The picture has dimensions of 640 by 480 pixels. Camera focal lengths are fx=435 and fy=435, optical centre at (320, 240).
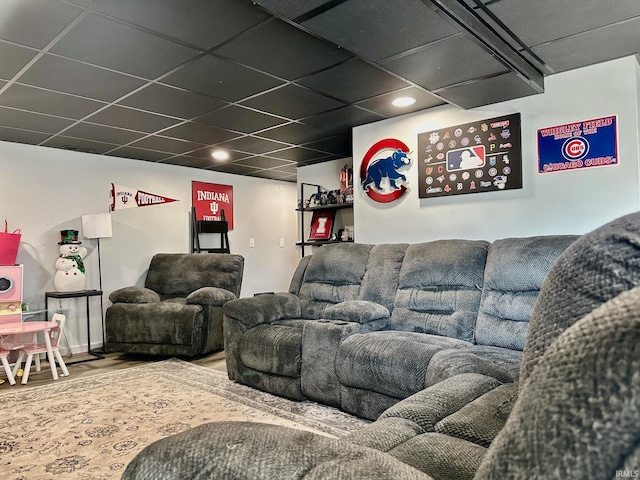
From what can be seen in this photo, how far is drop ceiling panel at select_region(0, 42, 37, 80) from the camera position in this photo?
98.3 inches

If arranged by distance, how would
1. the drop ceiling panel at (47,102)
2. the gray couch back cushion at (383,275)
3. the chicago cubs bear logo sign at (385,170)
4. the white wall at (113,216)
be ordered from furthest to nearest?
the white wall at (113,216) → the chicago cubs bear logo sign at (385,170) → the gray couch back cushion at (383,275) → the drop ceiling panel at (47,102)

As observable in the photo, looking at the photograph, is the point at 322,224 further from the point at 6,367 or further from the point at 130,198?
the point at 6,367

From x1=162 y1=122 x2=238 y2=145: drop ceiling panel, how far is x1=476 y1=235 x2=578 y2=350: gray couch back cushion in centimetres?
Result: 285

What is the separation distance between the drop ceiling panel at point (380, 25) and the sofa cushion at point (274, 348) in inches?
74.1


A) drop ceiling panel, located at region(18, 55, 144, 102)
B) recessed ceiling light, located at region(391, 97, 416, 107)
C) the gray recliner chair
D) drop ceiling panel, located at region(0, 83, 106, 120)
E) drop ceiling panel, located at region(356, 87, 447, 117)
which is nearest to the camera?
drop ceiling panel, located at region(18, 55, 144, 102)

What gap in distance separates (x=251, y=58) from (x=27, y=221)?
3.29m

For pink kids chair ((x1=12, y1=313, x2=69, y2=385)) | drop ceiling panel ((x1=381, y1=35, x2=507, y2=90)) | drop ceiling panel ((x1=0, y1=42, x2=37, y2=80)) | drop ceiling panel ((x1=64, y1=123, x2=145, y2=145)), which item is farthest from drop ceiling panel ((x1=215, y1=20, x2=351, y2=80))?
pink kids chair ((x1=12, y1=313, x2=69, y2=385))

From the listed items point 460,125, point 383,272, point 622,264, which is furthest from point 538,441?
point 460,125

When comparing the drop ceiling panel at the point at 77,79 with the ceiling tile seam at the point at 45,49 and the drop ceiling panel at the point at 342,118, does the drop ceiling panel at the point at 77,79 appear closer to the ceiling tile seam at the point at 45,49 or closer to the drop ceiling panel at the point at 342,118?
the ceiling tile seam at the point at 45,49

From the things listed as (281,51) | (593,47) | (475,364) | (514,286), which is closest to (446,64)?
(593,47)

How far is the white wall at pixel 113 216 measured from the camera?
177 inches

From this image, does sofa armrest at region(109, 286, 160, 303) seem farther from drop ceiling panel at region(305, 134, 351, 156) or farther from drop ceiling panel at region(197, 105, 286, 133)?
drop ceiling panel at region(305, 134, 351, 156)

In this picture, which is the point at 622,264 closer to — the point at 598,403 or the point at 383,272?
the point at 598,403

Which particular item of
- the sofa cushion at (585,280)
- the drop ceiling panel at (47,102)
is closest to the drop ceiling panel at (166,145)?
the drop ceiling panel at (47,102)
